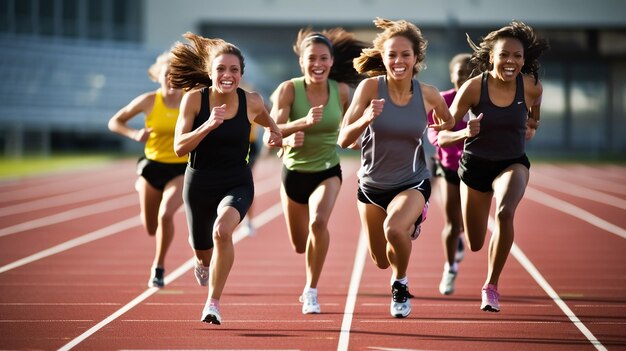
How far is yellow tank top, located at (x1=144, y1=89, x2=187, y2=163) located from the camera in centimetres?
875

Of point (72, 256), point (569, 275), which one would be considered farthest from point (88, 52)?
point (569, 275)

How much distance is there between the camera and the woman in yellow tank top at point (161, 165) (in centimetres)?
867

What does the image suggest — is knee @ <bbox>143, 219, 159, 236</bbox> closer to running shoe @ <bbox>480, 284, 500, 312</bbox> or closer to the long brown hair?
the long brown hair

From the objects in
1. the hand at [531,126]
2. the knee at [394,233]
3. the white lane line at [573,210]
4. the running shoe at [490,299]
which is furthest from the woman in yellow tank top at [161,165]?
the white lane line at [573,210]

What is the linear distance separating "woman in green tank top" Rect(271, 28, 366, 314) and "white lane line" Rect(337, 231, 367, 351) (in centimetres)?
32

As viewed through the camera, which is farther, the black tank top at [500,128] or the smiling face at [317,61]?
the smiling face at [317,61]

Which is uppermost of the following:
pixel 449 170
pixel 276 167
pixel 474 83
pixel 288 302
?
pixel 474 83

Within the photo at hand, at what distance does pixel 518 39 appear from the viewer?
24.1 ft

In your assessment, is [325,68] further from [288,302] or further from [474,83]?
[288,302]

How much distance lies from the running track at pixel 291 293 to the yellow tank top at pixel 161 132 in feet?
3.51

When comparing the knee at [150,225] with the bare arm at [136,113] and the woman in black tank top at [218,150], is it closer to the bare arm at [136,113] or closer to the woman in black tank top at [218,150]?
the bare arm at [136,113]

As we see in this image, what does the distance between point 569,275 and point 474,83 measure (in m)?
3.01

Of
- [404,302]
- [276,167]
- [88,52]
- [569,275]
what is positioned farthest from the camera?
[88,52]

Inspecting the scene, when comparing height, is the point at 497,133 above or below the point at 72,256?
above
